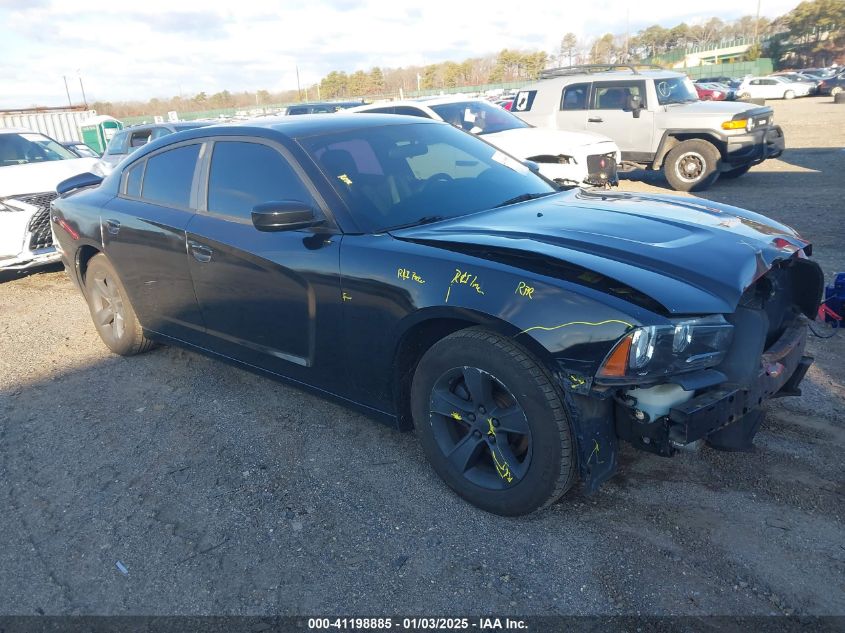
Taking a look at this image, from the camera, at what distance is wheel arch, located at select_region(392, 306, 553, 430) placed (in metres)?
2.50

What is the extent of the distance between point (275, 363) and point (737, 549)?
2.37 meters

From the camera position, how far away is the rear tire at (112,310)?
185 inches

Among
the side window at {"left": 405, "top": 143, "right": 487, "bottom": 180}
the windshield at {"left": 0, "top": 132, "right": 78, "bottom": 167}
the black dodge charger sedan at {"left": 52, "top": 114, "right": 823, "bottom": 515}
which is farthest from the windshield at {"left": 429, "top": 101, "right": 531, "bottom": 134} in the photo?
the side window at {"left": 405, "top": 143, "right": 487, "bottom": 180}

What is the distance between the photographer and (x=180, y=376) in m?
4.60

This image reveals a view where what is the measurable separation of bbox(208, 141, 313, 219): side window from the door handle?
0.22 metres

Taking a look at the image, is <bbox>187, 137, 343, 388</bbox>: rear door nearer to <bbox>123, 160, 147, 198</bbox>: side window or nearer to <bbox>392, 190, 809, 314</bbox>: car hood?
<bbox>392, 190, 809, 314</bbox>: car hood

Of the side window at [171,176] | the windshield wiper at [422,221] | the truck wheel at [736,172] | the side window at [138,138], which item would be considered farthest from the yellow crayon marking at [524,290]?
the side window at [138,138]

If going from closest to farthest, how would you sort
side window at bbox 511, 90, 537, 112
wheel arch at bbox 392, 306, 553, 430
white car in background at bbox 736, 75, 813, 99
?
wheel arch at bbox 392, 306, 553, 430 < side window at bbox 511, 90, 537, 112 < white car in background at bbox 736, 75, 813, 99

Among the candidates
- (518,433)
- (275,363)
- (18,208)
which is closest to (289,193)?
(275,363)

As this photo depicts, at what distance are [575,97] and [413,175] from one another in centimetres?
935

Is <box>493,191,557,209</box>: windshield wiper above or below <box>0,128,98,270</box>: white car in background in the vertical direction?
above

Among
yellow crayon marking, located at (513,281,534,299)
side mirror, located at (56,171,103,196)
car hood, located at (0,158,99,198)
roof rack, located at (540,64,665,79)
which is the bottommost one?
car hood, located at (0,158,99,198)

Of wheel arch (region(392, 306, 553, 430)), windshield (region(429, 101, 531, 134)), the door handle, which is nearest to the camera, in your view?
wheel arch (region(392, 306, 553, 430))

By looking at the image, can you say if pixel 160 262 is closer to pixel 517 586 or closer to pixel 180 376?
pixel 180 376
